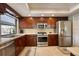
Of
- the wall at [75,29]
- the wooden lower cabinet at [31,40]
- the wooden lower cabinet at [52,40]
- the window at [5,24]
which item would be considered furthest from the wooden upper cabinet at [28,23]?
the window at [5,24]

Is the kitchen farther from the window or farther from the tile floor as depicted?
the window

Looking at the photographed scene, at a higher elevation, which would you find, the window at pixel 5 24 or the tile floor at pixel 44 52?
the window at pixel 5 24

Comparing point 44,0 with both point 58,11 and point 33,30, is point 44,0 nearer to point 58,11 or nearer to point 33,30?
point 58,11

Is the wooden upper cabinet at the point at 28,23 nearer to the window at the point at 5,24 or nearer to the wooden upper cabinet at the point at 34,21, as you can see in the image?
the wooden upper cabinet at the point at 34,21

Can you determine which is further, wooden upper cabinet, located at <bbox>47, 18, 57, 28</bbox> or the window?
wooden upper cabinet, located at <bbox>47, 18, 57, 28</bbox>

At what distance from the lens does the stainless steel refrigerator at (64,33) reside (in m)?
8.20

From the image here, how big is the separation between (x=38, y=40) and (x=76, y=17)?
104 inches

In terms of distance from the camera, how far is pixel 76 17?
764 centimetres

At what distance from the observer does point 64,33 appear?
27.1 feet

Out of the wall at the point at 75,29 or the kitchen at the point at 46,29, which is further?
the wall at the point at 75,29

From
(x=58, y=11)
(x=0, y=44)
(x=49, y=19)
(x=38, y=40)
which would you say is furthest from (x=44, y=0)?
(x=49, y=19)

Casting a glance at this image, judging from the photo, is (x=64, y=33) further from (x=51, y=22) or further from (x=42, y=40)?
(x=42, y=40)

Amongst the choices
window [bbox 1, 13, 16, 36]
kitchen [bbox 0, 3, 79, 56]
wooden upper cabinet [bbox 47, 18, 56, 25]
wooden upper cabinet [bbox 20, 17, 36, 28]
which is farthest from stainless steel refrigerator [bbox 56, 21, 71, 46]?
window [bbox 1, 13, 16, 36]

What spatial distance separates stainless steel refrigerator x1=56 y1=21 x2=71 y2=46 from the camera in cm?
820
